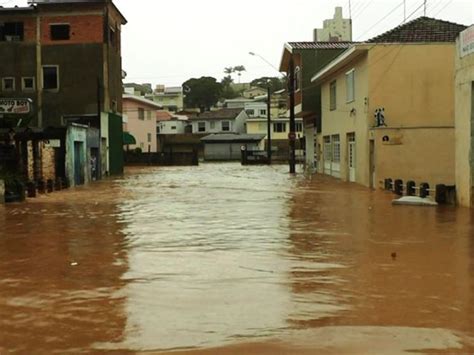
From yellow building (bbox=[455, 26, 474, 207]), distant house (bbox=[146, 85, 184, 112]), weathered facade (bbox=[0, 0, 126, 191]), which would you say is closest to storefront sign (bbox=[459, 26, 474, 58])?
yellow building (bbox=[455, 26, 474, 207])

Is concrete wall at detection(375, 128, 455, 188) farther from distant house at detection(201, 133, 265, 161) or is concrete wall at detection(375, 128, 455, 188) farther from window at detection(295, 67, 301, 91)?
distant house at detection(201, 133, 265, 161)

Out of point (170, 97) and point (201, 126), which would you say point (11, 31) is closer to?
point (201, 126)

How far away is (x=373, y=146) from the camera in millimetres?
29047

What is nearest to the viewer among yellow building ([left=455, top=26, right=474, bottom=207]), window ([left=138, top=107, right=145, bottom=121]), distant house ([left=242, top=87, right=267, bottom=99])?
yellow building ([left=455, top=26, right=474, bottom=207])

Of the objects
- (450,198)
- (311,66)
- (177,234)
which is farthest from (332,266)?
(311,66)

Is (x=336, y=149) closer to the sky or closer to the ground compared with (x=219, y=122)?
closer to the ground

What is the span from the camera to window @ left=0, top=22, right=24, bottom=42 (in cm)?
4293

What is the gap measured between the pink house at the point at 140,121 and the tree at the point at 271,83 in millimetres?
46169

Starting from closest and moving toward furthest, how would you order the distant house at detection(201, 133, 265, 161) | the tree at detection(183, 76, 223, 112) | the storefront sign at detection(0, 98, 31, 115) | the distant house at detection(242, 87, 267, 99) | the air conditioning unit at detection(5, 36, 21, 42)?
1. the storefront sign at detection(0, 98, 31, 115)
2. the air conditioning unit at detection(5, 36, 21, 42)
3. the distant house at detection(201, 133, 265, 161)
4. the tree at detection(183, 76, 223, 112)
5. the distant house at detection(242, 87, 267, 99)

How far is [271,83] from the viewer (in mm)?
131500

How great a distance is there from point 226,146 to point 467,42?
204ft

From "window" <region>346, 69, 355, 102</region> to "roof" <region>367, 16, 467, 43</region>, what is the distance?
3178 mm

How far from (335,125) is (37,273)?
29.5 meters

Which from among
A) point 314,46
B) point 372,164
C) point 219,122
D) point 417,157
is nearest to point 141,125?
point 219,122
